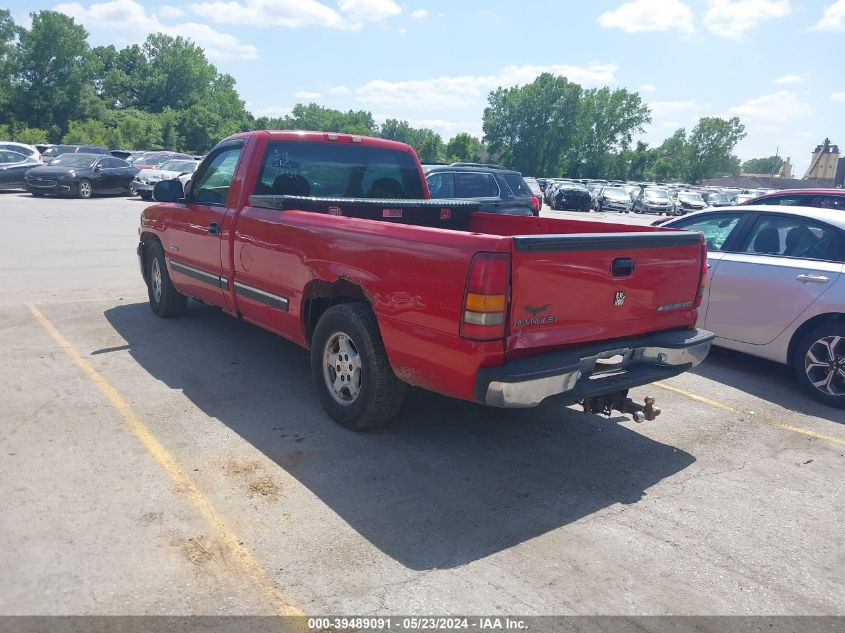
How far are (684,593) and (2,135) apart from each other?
63.0 m

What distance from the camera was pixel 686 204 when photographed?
34.2 metres

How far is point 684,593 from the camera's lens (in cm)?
305

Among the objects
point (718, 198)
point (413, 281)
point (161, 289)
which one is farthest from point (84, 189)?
point (718, 198)

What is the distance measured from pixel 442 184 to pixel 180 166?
16148 mm

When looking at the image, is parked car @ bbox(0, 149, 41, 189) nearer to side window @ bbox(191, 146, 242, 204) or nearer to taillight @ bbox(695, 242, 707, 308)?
side window @ bbox(191, 146, 242, 204)

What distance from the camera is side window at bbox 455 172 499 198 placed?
37.5 ft

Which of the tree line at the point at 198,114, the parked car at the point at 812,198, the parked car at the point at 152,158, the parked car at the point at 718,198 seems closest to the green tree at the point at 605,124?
the tree line at the point at 198,114

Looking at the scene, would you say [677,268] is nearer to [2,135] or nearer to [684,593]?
[684,593]

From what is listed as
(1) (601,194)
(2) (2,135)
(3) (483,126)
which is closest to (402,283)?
(1) (601,194)

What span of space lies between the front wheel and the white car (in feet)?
72.5

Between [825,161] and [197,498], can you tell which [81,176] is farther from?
[825,161]

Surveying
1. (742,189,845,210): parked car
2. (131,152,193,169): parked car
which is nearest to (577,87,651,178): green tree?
(131,152,193,169): parked car

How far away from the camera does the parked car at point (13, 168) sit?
23359 mm

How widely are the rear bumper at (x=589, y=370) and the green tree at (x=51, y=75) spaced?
6907cm
